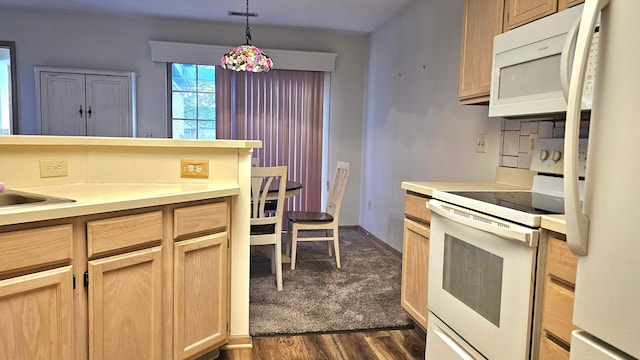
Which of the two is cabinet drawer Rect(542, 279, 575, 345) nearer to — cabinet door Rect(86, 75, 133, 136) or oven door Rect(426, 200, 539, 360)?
oven door Rect(426, 200, 539, 360)

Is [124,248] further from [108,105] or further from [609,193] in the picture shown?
[108,105]

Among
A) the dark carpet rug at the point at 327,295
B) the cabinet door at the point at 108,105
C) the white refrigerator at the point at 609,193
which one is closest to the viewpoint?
the white refrigerator at the point at 609,193

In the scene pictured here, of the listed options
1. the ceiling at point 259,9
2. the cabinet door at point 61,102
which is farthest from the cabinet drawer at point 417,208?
the cabinet door at point 61,102

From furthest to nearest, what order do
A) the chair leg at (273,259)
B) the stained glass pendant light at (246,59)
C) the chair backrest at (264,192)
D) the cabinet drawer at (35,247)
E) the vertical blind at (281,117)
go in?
1. the vertical blind at (281,117)
2. the stained glass pendant light at (246,59)
3. the chair leg at (273,259)
4. the chair backrest at (264,192)
5. the cabinet drawer at (35,247)

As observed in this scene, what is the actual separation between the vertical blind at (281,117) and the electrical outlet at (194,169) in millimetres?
3029

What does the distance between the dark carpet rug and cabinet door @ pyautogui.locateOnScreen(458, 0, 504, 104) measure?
1.42m

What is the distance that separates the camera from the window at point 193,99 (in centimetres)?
519

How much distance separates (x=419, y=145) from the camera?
153 inches

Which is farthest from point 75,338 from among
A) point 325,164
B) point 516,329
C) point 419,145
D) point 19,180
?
point 325,164

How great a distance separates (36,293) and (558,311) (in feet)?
5.43

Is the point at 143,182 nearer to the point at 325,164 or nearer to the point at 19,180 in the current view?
the point at 19,180

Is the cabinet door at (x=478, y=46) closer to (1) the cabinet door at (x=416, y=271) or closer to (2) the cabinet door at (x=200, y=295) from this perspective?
(1) the cabinet door at (x=416, y=271)

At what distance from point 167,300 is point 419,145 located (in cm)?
269

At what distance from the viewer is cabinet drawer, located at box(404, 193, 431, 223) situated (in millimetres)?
2295
